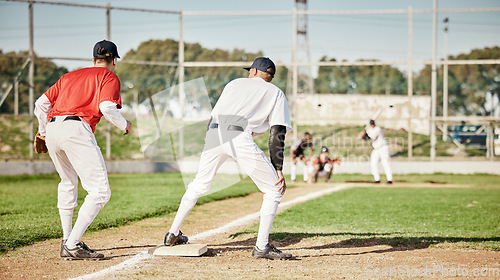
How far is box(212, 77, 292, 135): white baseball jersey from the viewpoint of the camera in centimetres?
550

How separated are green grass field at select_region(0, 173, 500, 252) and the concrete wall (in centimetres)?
495

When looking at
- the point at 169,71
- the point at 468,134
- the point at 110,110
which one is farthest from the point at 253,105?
the point at 468,134

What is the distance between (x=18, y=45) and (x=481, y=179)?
16.1 m

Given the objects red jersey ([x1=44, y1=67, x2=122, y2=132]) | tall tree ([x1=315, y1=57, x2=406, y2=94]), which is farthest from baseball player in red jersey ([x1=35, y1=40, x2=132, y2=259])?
tall tree ([x1=315, y1=57, x2=406, y2=94])

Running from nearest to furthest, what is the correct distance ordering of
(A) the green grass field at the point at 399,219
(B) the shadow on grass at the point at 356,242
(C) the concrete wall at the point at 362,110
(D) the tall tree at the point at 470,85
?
(B) the shadow on grass at the point at 356,242, (A) the green grass field at the point at 399,219, (C) the concrete wall at the point at 362,110, (D) the tall tree at the point at 470,85

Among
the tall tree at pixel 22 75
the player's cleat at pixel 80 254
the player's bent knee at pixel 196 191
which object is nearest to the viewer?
the player's cleat at pixel 80 254

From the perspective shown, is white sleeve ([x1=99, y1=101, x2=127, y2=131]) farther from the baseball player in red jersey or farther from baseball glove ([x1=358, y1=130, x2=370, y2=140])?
baseball glove ([x1=358, y1=130, x2=370, y2=140])

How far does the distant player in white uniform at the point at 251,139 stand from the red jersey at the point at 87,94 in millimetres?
1023

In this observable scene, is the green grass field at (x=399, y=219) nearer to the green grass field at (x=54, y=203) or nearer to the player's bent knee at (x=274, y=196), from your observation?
the player's bent knee at (x=274, y=196)

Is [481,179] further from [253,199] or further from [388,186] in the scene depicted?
[253,199]

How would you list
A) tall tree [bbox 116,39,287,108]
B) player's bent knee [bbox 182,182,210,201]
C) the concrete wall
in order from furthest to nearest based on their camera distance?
1. the concrete wall
2. tall tree [bbox 116,39,287,108]
3. player's bent knee [bbox 182,182,210,201]

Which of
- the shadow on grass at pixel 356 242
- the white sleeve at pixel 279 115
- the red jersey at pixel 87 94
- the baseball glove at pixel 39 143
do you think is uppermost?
the red jersey at pixel 87 94

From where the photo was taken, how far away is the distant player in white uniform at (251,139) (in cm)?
548

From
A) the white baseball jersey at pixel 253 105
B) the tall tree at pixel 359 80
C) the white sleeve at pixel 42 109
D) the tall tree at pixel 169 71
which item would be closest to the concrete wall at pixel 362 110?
the tall tree at pixel 359 80
